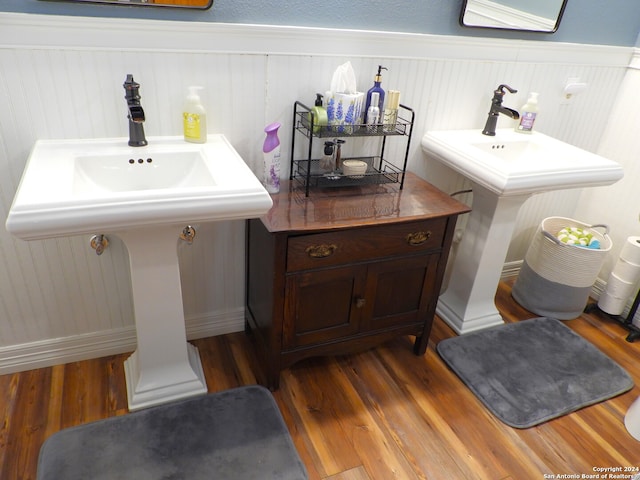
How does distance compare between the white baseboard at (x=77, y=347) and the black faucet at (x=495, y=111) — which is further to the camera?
the black faucet at (x=495, y=111)

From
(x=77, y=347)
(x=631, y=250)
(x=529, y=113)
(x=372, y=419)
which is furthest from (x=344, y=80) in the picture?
(x=631, y=250)

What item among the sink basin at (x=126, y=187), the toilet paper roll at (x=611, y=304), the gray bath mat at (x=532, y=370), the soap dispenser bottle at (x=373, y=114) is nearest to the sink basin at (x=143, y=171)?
the sink basin at (x=126, y=187)

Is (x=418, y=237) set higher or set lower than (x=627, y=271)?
higher

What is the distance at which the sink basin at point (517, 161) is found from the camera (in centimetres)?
170

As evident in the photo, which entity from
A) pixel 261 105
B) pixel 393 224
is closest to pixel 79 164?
pixel 261 105

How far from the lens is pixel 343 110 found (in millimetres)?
1659

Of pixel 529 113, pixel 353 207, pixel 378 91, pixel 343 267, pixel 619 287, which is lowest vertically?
pixel 619 287

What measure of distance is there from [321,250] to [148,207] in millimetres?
595

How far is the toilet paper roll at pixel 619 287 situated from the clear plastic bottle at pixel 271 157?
5.73 feet

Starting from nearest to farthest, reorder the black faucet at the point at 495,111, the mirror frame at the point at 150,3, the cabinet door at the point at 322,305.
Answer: the mirror frame at the point at 150,3 < the cabinet door at the point at 322,305 < the black faucet at the point at 495,111

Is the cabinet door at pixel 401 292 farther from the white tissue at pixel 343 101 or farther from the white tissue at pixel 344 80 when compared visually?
the white tissue at pixel 344 80

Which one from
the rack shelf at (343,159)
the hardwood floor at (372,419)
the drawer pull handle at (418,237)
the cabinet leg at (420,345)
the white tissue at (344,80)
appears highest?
the white tissue at (344,80)

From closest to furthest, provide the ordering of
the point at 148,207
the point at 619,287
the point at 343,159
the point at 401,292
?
1. the point at 148,207
2. the point at 401,292
3. the point at 343,159
4. the point at 619,287

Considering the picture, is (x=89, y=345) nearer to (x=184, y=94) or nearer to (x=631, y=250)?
(x=184, y=94)
